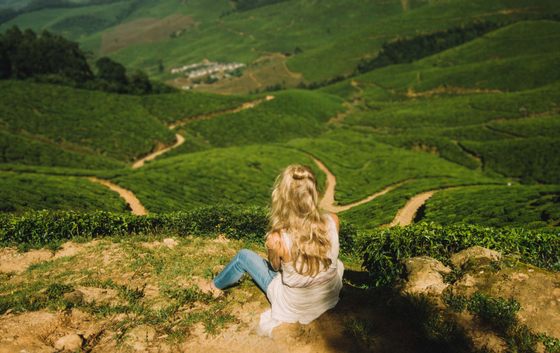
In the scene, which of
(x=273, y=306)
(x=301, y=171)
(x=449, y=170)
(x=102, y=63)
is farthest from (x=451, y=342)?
(x=102, y=63)

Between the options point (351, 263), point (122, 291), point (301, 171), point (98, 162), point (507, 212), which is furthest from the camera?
point (98, 162)

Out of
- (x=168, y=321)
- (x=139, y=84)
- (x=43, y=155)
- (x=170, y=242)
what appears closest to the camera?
(x=168, y=321)

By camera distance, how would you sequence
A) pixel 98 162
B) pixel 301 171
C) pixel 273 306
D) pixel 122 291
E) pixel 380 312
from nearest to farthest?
pixel 301 171
pixel 273 306
pixel 380 312
pixel 122 291
pixel 98 162

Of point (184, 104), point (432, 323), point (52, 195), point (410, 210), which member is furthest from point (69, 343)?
point (184, 104)

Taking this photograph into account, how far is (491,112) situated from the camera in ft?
307

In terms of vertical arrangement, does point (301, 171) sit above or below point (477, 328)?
above

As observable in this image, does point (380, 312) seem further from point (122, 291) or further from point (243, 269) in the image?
point (122, 291)

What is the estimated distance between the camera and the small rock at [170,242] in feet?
46.5

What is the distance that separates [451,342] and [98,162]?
59.1 m

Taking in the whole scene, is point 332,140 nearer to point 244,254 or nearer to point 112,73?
point 112,73

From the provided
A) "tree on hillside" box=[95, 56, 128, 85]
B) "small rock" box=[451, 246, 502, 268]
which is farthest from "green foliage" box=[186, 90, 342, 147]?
"small rock" box=[451, 246, 502, 268]

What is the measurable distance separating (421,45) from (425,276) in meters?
198

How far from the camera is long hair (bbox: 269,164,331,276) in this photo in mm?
6949

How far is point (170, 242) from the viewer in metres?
14.5
